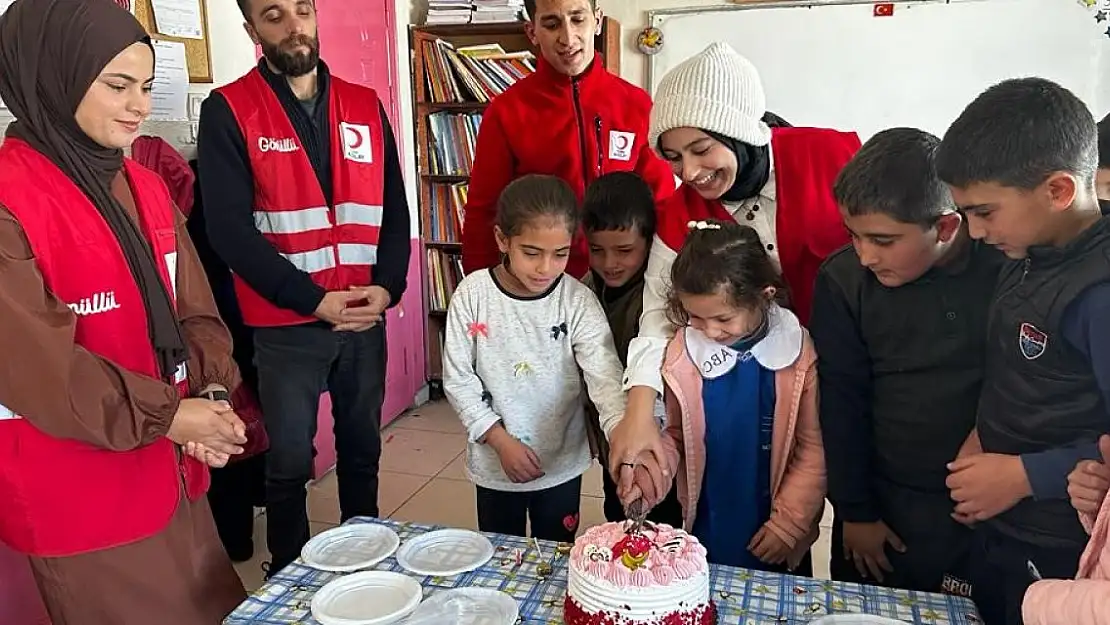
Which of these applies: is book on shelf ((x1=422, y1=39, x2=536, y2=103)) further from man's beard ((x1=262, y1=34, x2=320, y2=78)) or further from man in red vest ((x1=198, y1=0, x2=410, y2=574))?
man's beard ((x1=262, y1=34, x2=320, y2=78))

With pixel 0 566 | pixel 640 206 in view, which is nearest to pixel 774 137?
pixel 640 206

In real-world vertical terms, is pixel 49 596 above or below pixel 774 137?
below

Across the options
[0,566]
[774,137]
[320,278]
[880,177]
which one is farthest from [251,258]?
[880,177]

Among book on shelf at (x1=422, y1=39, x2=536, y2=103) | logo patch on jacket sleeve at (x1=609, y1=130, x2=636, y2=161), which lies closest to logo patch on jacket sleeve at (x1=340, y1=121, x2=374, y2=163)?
logo patch on jacket sleeve at (x1=609, y1=130, x2=636, y2=161)

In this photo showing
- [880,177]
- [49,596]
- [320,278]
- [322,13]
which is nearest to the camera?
[880,177]

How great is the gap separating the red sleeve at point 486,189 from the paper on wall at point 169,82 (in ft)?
2.93

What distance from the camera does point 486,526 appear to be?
2096 millimetres

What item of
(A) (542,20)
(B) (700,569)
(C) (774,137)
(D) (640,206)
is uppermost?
(A) (542,20)

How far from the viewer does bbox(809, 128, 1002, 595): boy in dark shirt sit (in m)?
1.44

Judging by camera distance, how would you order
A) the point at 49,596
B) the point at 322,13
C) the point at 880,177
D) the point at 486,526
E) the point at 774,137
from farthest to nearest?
the point at 322,13 → the point at 486,526 → the point at 774,137 → the point at 49,596 → the point at 880,177

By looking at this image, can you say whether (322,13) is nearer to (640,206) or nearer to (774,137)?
(640,206)

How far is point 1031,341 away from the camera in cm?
129

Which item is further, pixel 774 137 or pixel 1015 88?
pixel 774 137

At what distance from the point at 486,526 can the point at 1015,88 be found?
147 centimetres
